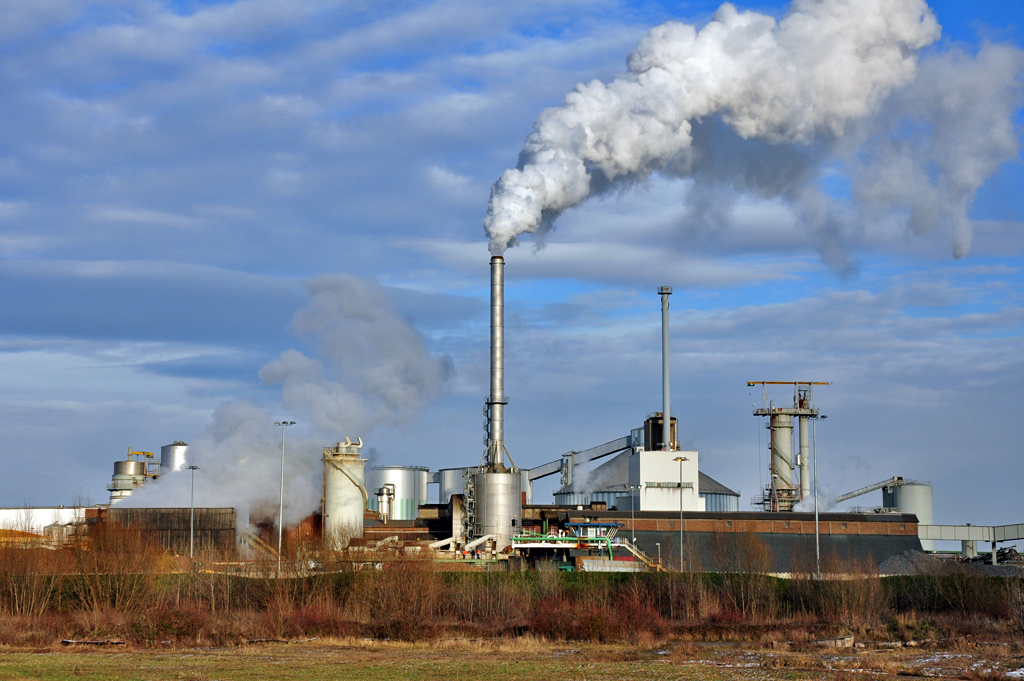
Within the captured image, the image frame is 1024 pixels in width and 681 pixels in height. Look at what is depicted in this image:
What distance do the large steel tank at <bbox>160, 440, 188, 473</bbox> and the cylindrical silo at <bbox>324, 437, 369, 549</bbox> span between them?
700 inches

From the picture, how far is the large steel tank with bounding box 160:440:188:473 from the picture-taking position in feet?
295

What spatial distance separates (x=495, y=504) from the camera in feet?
240

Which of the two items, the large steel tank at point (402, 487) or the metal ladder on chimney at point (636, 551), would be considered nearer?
the metal ladder on chimney at point (636, 551)

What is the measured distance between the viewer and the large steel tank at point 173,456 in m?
89.9

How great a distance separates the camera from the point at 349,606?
46656 mm

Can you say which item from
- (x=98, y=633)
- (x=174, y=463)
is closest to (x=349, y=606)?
(x=98, y=633)

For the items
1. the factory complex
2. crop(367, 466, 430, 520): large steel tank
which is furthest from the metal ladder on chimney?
crop(367, 466, 430, 520): large steel tank

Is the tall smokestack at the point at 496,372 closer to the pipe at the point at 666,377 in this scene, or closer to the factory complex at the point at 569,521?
the factory complex at the point at 569,521

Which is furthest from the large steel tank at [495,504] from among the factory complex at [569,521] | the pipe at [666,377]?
the pipe at [666,377]

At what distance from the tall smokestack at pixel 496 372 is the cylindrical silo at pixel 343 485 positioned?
412 inches

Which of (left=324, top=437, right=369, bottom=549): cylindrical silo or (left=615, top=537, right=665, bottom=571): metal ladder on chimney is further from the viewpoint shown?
(left=324, top=437, right=369, bottom=549): cylindrical silo

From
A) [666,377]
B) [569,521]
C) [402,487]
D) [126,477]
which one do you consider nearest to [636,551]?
[569,521]

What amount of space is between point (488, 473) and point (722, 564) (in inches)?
659

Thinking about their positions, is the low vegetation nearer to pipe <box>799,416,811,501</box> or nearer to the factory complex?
the factory complex
